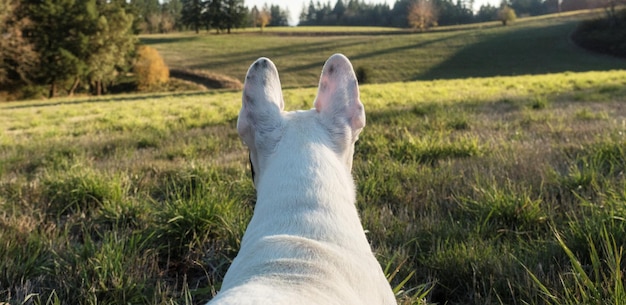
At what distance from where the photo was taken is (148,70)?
4684 cm

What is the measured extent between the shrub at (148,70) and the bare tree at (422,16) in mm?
53853

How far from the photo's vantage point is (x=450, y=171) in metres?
4.26

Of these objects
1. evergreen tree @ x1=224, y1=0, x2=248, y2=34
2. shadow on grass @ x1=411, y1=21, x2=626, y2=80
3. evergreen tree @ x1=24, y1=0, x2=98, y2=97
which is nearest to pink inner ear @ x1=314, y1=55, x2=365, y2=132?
evergreen tree @ x1=24, y1=0, x2=98, y2=97

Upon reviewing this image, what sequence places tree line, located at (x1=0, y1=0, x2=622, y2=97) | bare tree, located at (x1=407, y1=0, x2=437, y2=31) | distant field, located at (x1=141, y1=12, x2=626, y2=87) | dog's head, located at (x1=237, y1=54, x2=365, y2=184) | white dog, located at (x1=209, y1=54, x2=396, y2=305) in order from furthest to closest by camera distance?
1. bare tree, located at (x1=407, y1=0, x2=437, y2=31)
2. distant field, located at (x1=141, y1=12, x2=626, y2=87)
3. tree line, located at (x1=0, y1=0, x2=622, y2=97)
4. dog's head, located at (x1=237, y1=54, x2=365, y2=184)
5. white dog, located at (x1=209, y1=54, x2=396, y2=305)

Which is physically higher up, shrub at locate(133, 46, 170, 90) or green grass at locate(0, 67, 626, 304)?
green grass at locate(0, 67, 626, 304)

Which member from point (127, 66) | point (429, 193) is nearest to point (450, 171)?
point (429, 193)

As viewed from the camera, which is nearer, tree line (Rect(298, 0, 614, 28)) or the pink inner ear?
the pink inner ear

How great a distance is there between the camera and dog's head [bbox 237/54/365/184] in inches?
85.0

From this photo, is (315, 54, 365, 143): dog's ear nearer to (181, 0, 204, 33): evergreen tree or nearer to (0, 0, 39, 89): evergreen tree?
(0, 0, 39, 89): evergreen tree

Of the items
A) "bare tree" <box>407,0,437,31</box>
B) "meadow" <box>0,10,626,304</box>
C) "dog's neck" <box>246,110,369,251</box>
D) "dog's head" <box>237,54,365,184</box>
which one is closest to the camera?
"dog's neck" <box>246,110,369,251</box>

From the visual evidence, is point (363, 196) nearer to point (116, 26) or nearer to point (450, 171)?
point (450, 171)

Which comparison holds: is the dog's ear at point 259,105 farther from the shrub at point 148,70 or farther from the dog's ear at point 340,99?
the shrub at point 148,70

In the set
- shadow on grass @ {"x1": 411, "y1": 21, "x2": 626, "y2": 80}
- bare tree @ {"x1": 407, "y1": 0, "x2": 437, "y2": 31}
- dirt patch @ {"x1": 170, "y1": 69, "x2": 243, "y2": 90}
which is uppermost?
bare tree @ {"x1": 407, "y1": 0, "x2": 437, "y2": 31}

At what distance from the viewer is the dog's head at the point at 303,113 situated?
2.16 m
